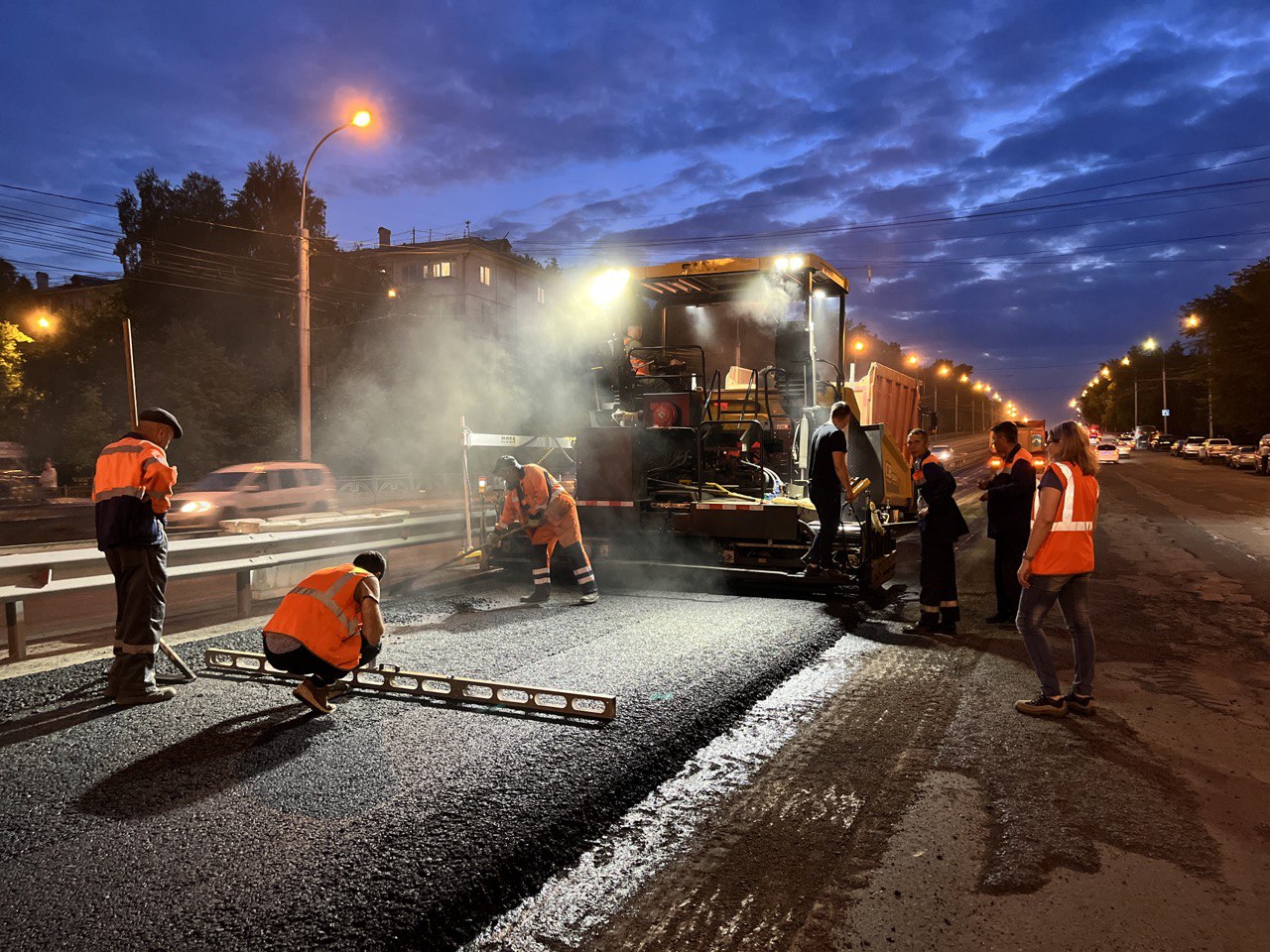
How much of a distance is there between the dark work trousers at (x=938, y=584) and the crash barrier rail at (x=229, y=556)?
518cm

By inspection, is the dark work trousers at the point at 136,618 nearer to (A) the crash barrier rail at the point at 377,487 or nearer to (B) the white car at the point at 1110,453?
(A) the crash barrier rail at the point at 377,487

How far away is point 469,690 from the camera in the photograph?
4805 millimetres

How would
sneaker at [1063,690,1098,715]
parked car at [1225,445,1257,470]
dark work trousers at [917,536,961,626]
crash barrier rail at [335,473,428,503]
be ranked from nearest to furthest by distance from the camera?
sneaker at [1063,690,1098,715], dark work trousers at [917,536,961,626], crash barrier rail at [335,473,428,503], parked car at [1225,445,1257,470]

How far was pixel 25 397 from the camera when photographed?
2698 cm

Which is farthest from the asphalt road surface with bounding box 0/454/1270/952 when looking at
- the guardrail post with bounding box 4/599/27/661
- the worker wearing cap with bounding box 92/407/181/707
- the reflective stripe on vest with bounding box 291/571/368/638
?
the guardrail post with bounding box 4/599/27/661

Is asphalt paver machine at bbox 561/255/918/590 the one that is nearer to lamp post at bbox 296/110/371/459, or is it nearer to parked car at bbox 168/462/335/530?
parked car at bbox 168/462/335/530

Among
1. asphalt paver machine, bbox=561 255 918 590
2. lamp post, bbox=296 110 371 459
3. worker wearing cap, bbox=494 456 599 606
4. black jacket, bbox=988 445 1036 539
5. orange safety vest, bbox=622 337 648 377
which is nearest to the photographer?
black jacket, bbox=988 445 1036 539

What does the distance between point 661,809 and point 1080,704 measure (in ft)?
8.66

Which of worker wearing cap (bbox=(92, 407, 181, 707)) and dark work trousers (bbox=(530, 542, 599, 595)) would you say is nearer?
worker wearing cap (bbox=(92, 407, 181, 707))

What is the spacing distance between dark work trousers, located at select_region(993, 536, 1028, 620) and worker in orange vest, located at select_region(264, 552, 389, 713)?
5.16 metres

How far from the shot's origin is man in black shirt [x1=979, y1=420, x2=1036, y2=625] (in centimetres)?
684

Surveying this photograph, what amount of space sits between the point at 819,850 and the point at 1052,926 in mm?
785

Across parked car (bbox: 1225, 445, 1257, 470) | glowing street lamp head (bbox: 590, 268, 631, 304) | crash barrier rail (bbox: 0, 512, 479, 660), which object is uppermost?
glowing street lamp head (bbox: 590, 268, 631, 304)

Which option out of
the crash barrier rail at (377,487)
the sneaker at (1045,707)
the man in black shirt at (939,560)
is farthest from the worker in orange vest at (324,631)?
the crash barrier rail at (377,487)
